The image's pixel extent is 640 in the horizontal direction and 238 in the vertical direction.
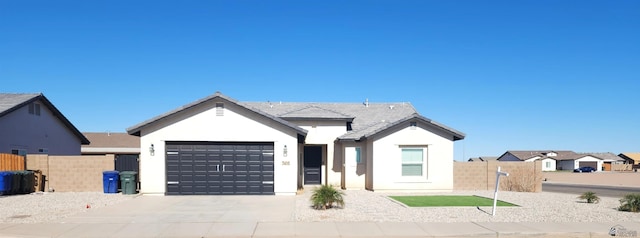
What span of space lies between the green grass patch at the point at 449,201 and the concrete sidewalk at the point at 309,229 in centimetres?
392

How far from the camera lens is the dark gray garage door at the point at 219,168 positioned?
1845 centimetres

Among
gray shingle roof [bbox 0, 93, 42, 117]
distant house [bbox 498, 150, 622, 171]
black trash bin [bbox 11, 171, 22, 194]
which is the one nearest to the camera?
black trash bin [bbox 11, 171, 22, 194]

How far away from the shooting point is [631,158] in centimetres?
9950

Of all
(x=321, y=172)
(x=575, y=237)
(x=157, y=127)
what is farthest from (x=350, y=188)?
(x=575, y=237)

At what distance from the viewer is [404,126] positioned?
20.9m

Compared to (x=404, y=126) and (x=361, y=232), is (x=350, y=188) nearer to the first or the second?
(x=404, y=126)

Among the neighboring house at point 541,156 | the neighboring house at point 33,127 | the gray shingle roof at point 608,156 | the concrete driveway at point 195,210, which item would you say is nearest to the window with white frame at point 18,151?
the neighboring house at point 33,127

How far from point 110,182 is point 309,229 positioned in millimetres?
12344

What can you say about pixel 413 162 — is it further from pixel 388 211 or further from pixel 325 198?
pixel 325 198

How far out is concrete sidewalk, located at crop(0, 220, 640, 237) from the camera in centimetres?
1022

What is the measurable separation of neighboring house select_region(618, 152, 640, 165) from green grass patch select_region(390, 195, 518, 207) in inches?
3943

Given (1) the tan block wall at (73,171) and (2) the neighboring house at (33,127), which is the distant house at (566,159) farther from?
(1) the tan block wall at (73,171)

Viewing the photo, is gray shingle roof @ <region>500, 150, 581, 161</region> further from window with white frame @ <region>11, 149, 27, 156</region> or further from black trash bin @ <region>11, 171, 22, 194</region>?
black trash bin @ <region>11, 171, 22, 194</region>

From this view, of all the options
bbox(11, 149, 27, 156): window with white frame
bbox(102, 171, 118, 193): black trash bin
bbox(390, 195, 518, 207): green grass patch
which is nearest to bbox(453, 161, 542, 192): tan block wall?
bbox(390, 195, 518, 207): green grass patch
